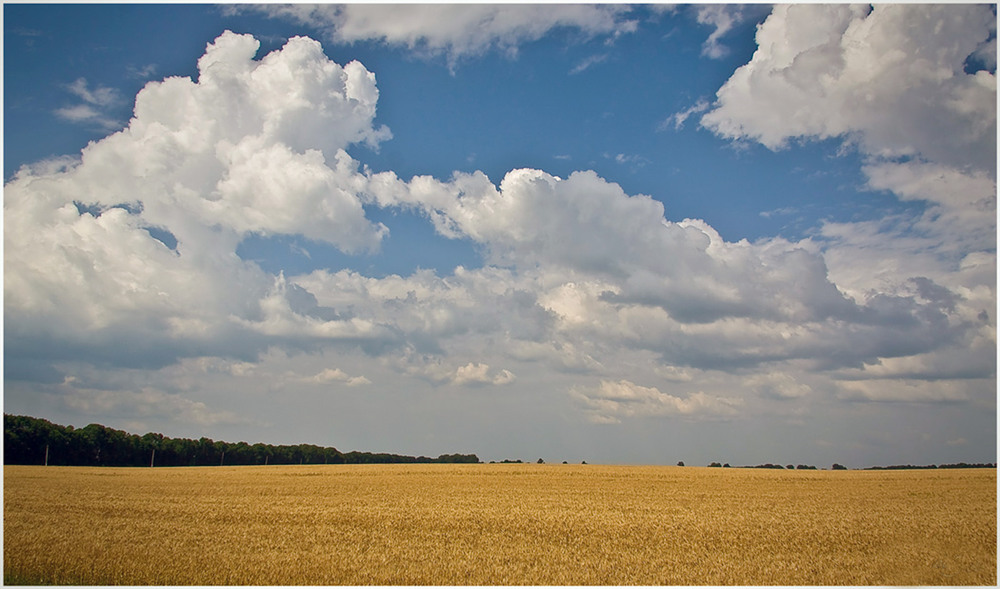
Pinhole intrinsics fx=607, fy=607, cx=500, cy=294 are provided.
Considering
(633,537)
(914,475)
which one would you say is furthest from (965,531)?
(914,475)

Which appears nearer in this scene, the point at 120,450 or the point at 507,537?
the point at 507,537

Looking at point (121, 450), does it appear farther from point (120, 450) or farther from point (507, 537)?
point (507, 537)

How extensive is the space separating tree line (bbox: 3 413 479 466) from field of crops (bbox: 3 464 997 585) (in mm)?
59763

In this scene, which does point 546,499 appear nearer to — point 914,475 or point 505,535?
Answer: point 505,535

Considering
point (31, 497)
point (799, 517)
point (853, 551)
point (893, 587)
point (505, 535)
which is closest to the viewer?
point (893, 587)

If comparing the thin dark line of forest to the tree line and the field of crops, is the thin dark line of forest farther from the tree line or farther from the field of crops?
the field of crops

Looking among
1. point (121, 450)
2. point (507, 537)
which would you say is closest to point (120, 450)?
point (121, 450)

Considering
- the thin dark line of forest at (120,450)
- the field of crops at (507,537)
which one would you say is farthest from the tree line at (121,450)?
the field of crops at (507,537)

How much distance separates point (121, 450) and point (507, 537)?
308ft

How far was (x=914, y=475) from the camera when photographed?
3909 cm

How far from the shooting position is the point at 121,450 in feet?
302

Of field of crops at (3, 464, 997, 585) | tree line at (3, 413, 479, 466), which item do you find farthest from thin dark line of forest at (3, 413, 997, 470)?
field of crops at (3, 464, 997, 585)

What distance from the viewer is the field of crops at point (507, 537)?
17.0m

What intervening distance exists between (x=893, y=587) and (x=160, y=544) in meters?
21.8
